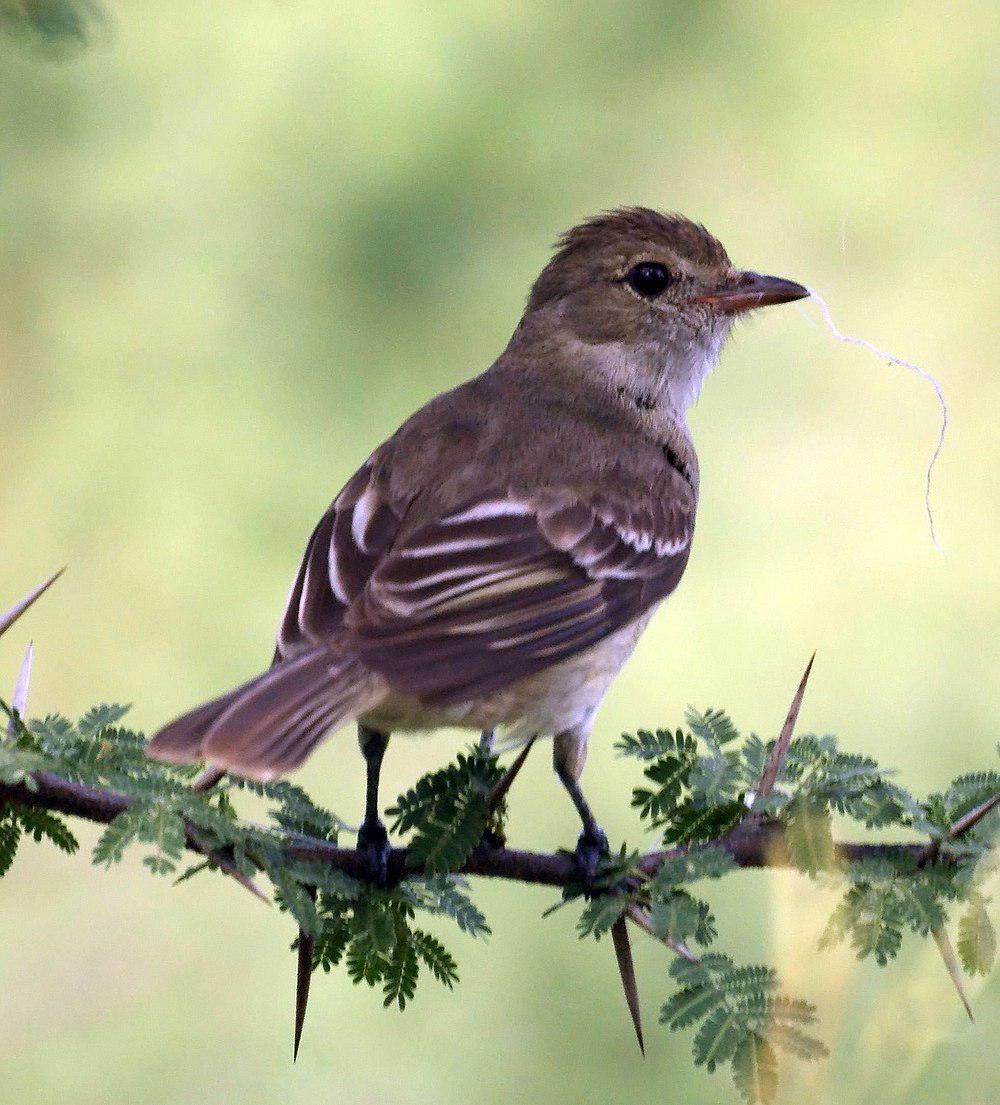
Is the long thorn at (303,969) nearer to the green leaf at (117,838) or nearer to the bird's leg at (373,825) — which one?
the bird's leg at (373,825)

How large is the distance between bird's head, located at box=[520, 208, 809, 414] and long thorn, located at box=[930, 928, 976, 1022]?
2844 millimetres

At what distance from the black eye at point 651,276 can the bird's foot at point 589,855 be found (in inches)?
82.4

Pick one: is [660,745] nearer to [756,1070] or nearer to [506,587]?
[756,1070]

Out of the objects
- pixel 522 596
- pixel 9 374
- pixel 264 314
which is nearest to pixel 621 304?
pixel 522 596

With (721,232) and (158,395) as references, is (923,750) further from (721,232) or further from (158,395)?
(158,395)

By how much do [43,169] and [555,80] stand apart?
228 centimetres

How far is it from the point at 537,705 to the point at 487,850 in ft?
3.10

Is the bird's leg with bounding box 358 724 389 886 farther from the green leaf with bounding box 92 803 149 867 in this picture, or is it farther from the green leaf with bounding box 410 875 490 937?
the green leaf with bounding box 92 803 149 867

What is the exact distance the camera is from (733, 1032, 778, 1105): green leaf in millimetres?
2268

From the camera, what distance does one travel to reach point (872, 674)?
6359mm

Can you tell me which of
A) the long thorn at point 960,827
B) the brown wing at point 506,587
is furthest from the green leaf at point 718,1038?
the brown wing at point 506,587

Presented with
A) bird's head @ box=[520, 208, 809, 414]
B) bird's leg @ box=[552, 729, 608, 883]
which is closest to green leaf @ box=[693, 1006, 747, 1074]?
bird's leg @ box=[552, 729, 608, 883]

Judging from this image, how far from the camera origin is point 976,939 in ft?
8.03

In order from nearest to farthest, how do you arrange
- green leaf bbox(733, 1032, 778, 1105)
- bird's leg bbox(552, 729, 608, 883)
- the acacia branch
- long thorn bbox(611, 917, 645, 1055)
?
1. green leaf bbox(733, 1032, 778, 1105)
2. the acacia branch
3. long thorn bbox(611, 917, 645, 1055)
4. bird's leg bbox(552, 729, 608, 883)
